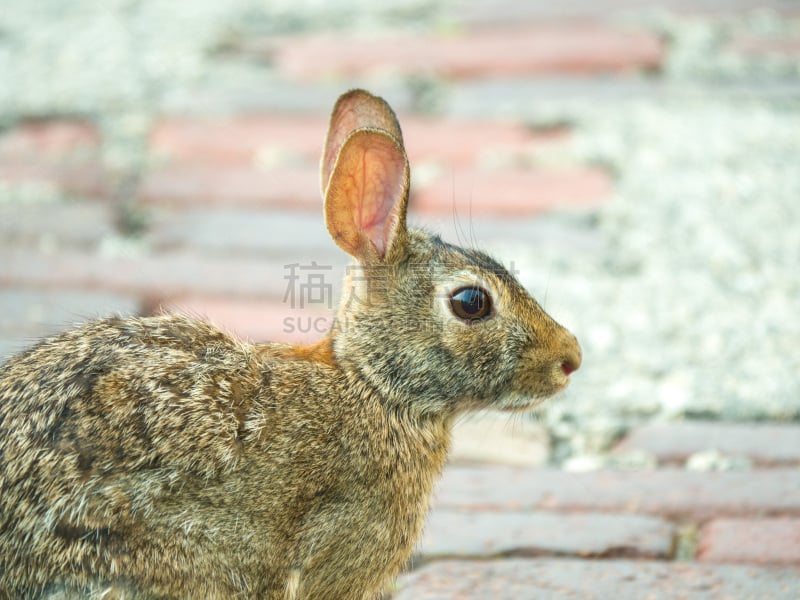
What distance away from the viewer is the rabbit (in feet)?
7.52

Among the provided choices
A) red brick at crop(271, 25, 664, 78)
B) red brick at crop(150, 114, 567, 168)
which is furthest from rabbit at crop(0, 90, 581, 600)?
red brick at crop(271, 25, 664, 78)

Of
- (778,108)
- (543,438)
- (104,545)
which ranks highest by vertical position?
(778,108)

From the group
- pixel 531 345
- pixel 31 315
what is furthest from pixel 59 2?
pixel 531 345

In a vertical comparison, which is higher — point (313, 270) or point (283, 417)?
point (313, 270)

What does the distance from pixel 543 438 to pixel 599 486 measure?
0.31m

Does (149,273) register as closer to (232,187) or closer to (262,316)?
(262,316)

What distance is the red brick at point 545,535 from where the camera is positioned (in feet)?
9.09

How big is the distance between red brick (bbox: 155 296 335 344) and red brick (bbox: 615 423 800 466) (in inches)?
39.8

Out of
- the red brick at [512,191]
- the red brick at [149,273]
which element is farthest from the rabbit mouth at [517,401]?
the red brick at [512,191]

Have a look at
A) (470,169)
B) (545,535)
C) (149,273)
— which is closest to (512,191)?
(470,169)

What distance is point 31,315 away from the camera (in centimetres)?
371

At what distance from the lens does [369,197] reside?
2.95 m

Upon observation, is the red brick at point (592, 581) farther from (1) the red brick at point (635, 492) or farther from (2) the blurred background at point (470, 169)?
(2) the blurred background at point (470, 169)

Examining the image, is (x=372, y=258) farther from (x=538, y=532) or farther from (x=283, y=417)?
(x=538, y=532)
